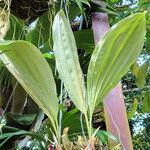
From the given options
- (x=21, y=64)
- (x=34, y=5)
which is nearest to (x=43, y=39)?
(x=34, y=5)

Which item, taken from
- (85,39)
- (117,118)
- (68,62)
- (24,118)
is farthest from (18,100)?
(68,62)

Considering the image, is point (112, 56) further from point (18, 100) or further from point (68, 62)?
point (18, 100)

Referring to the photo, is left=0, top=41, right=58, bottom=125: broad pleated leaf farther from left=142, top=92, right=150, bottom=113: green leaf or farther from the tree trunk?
left=142, top=92, right=150, bottom=113: green leaf

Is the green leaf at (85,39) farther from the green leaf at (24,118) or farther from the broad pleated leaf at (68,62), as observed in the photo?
the broad pleated leaf at (68,62)

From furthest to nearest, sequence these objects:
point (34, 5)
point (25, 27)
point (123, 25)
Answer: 1. point (25, 27)
2. point (34, 5)
3. point (123, 25)

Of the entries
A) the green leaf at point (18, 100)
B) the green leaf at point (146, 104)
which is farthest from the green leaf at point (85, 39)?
the green leaf at point (146, 104)

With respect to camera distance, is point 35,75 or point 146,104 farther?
point 146,104

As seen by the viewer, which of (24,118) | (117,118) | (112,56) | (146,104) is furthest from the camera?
(146,104)

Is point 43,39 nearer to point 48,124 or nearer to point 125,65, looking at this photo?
point 48,124
